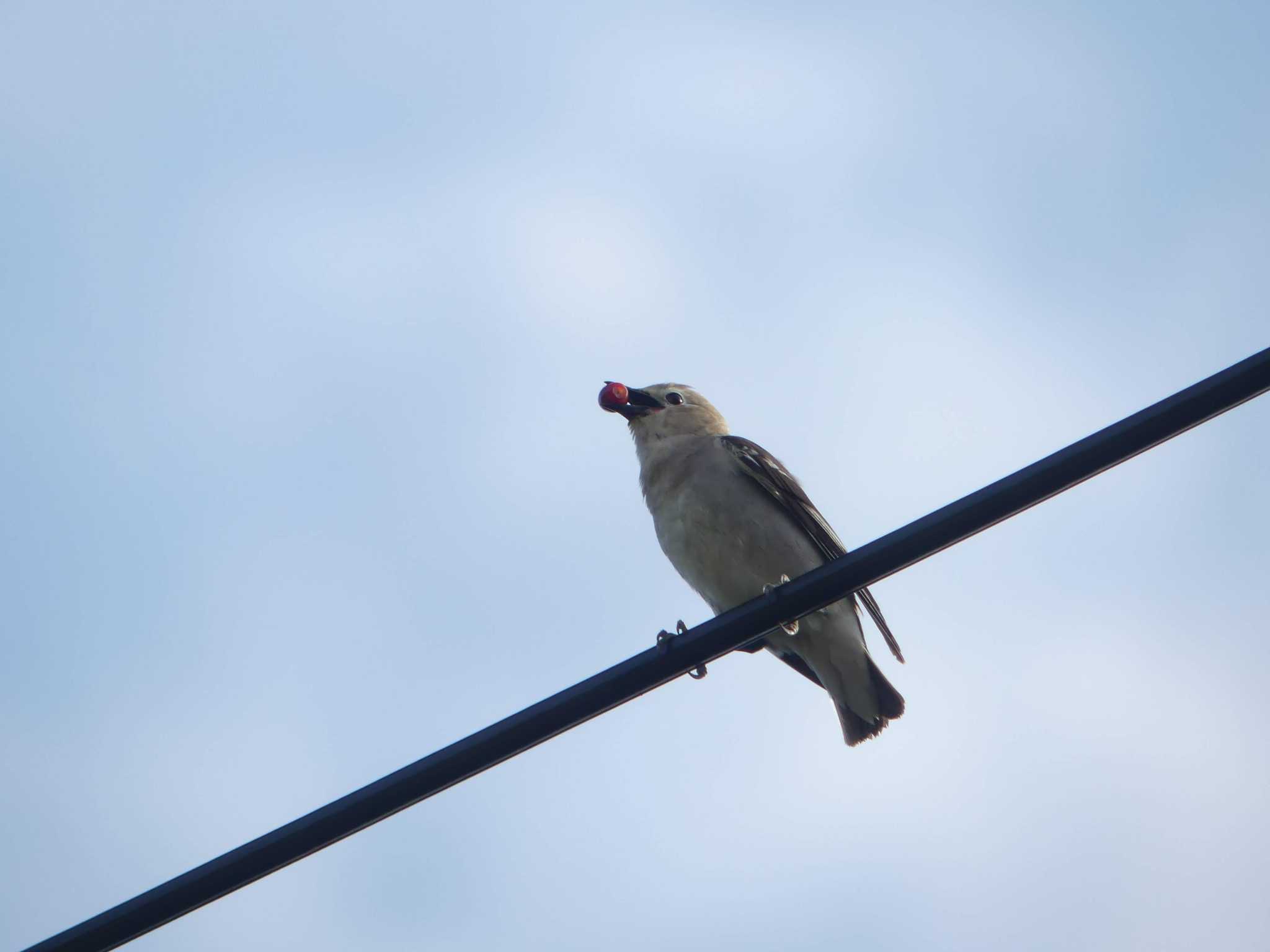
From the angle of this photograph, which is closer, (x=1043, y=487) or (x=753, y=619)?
(x=1043, y=487)

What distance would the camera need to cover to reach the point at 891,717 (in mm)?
8258

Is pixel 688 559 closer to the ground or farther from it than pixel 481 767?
farther from it

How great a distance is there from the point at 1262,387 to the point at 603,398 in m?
6.37

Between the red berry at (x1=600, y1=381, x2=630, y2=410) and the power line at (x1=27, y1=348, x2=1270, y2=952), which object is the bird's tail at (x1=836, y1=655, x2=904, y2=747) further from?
the power line at (x1=27, y1=348, x2=1270, y2=952)

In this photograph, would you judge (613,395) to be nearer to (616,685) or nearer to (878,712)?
(878,712)

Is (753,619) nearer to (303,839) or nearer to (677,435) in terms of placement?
(303,839)

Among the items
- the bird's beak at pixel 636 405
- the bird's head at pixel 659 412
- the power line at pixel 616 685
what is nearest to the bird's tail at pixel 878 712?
the bird's head at pixel 659 412

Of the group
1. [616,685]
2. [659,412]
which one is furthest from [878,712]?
[616,685]

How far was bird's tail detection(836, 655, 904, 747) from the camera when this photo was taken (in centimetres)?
817

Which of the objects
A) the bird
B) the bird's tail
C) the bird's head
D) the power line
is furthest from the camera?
the bird's head

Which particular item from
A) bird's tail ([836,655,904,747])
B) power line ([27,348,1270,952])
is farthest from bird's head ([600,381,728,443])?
power line ([27,348,1270,952])

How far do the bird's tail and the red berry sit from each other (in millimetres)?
2771

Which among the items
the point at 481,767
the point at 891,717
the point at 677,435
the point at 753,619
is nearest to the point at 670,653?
the point at 753,619

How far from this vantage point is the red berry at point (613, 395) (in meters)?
9.62
